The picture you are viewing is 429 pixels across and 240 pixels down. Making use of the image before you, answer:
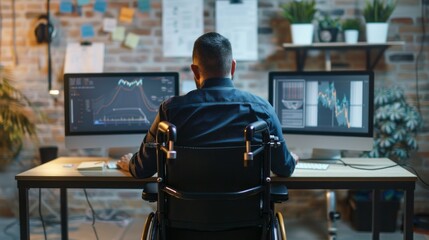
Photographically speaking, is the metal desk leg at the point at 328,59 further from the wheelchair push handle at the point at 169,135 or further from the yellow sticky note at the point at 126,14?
the wheelchair push handle at the point at 169,135

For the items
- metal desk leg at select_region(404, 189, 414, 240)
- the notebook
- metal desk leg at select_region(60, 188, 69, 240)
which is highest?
the notebook

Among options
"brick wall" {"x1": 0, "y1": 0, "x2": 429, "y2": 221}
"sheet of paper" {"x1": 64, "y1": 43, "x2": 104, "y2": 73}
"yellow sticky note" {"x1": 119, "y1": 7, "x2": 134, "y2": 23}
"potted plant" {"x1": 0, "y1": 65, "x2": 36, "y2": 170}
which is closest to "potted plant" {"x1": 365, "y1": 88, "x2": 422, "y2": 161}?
"brick wall" {"x1": 0, "y1": 0, "x2": 429, "y2": 221}

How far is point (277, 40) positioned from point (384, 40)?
→ 71 centimetres

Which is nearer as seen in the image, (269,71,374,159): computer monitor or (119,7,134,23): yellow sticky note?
(269,71,374,159): computer monitor

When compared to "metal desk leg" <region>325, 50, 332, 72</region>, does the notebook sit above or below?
below

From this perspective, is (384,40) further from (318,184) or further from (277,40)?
(318,184)

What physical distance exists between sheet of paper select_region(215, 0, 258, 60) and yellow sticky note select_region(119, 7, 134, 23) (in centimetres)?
60

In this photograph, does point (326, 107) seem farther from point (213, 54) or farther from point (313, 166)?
point (213, 54)

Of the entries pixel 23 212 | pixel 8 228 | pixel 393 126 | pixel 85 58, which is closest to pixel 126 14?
pixel 85 58

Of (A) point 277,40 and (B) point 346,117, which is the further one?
(A) point 277,40

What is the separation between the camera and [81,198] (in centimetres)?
410

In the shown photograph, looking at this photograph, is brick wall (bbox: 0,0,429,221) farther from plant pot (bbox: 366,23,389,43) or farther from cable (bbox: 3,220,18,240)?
cable (bbox: 3,220,18,240)

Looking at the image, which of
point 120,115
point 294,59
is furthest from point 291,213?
point 120,115

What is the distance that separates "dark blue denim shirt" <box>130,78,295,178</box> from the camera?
1.97 metres
